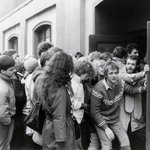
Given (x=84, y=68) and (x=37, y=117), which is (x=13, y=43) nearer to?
(x=84, y=68)

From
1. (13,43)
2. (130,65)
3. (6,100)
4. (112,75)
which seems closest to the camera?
(6,100)

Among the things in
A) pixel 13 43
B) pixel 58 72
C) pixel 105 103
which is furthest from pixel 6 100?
pixel 13 43

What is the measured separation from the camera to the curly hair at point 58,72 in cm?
421

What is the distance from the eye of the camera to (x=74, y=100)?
16.7 ft

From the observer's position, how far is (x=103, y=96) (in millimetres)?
5219

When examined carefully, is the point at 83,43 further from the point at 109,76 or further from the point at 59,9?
the point at 109,76

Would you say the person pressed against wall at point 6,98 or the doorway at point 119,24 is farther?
the doorway at point 119,24

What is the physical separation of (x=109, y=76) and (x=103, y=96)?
0.29m

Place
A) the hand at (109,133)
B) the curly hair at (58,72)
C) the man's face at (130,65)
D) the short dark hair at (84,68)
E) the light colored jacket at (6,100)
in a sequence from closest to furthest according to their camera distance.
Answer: the curly hair at (58,72), the light colored jacket at (6,100), the hand at (109,133), the short dark hair at (84,68), the man's face at (130,65)

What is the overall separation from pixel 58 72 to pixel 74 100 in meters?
0.97

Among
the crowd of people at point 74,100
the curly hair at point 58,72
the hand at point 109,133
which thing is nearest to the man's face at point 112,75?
the crowd of people at point 74,100

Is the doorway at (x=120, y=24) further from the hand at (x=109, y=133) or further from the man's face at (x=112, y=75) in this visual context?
the hand at (x=109, y=133)

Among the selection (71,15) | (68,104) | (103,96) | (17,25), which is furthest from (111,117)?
(17,25)

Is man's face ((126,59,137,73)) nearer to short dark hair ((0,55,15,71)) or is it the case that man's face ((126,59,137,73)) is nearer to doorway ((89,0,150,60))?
short dark hair ((0,55,15,71))
